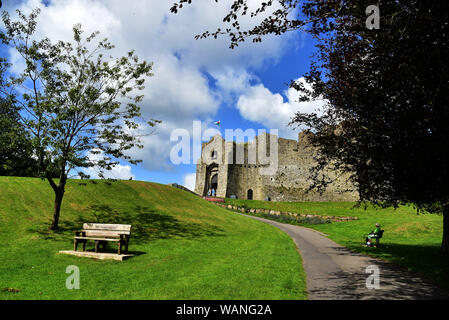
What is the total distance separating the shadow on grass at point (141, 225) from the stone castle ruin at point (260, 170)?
3265 centimetres

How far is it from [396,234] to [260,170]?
112 ft

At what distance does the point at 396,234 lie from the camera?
2347cm

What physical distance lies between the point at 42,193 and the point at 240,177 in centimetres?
3937

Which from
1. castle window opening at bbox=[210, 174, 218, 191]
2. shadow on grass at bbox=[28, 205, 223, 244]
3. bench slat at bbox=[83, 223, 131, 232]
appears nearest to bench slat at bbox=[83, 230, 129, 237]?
bench slat at bbox=[83, 223, 131, 232]

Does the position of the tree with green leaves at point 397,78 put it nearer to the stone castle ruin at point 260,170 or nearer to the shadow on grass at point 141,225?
the shadow on grass at point 141,225

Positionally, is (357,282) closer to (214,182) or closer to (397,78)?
(397,78)

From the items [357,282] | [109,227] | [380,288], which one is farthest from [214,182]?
[380,288]

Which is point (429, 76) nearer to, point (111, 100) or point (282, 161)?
point (111, 100)

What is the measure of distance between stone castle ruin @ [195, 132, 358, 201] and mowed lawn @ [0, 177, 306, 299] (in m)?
28.3

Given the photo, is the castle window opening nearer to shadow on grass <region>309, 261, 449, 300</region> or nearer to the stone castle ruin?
the stone castle ruin

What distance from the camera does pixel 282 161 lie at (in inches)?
2195

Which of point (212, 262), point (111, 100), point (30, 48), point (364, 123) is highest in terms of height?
point (30, 48)
